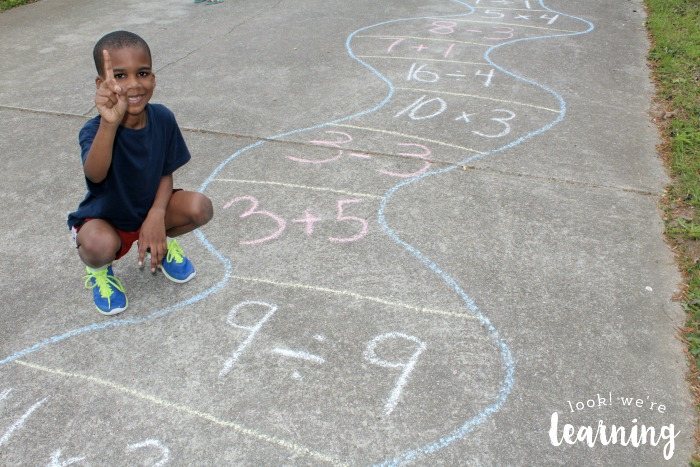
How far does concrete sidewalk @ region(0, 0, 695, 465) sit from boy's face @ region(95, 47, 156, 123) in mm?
873

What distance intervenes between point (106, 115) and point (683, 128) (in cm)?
392

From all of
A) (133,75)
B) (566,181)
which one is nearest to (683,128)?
(566,181)

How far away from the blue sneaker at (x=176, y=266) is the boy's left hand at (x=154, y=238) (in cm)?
13

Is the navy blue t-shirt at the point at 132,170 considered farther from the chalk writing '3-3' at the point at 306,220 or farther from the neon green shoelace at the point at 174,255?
the chalk writing '3-3' at the point at 306,220

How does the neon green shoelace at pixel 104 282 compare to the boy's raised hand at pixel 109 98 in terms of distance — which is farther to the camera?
the neon green shoelace at pixel 104 282

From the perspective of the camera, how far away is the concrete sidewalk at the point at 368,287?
2057mm

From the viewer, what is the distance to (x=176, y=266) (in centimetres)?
272

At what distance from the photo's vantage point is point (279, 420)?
2080mm

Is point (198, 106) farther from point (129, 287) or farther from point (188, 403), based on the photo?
point (188, 403)

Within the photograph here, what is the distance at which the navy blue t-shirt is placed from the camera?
2.44m

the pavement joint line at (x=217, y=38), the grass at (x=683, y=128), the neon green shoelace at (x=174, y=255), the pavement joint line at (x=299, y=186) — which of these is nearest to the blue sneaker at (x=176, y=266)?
the neon green shoelace at (x=174, y=255)

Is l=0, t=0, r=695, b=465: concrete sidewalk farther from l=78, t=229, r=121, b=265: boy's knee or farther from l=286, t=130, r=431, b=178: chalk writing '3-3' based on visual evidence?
l=78, t=229, r=121, b=265: boy's knee

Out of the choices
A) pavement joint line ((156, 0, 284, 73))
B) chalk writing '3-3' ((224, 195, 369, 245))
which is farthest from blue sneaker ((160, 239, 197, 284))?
pavement joint line ((156, 0, 284, 73))

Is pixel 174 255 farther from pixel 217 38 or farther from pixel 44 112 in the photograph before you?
pixel 217 38
